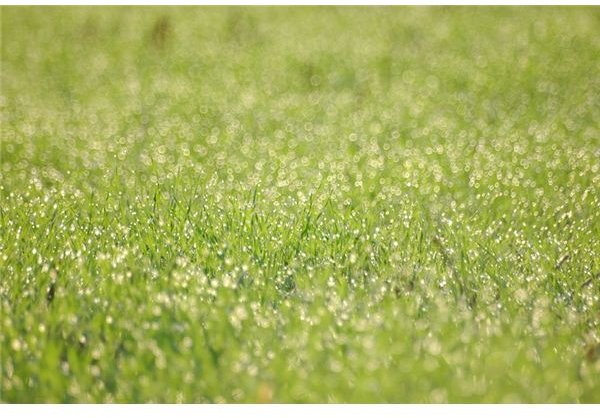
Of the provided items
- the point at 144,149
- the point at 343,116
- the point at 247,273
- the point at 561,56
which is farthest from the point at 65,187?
the point at 561,56

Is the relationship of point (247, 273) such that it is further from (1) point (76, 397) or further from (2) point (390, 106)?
(2) point (390, 106)

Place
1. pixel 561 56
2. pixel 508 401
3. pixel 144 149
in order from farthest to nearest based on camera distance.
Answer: pixel 561 56, pixel 144 149, pixel 508 401

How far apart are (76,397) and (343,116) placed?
2.82 meters

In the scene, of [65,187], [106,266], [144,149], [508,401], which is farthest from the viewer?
[144,149]

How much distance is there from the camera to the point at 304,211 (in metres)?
3.25

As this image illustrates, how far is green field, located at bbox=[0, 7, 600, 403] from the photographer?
238 centimetres

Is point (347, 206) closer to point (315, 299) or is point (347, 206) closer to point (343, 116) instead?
point (315, 299)

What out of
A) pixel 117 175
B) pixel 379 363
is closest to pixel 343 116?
pixel 117 175

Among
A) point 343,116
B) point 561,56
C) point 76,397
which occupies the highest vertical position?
point 561,56

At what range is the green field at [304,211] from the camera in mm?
2381

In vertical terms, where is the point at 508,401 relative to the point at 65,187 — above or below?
below

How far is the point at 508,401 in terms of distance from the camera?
2.28 m

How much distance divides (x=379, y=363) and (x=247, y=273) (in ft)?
2.46

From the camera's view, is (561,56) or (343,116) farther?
(561,56)
